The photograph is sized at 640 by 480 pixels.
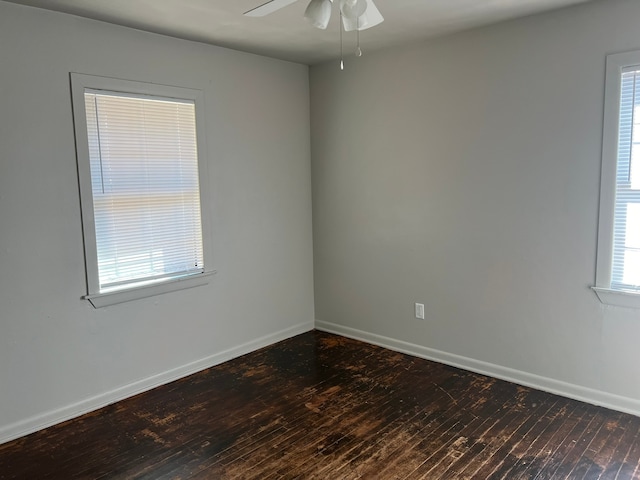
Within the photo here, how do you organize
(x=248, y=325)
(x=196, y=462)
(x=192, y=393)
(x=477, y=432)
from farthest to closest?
(x=248, y=325) < (x=192, y=393) < (x=477, y=432) < (x=196, y=462)

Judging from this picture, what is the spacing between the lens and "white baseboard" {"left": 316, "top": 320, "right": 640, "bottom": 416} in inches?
115

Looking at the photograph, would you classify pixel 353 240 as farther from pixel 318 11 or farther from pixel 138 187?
pixel 318 11

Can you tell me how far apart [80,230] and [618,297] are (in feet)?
11.1

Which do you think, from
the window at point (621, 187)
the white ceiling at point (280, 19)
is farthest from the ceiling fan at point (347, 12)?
the window at point (621, 187)

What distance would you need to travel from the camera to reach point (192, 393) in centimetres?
333

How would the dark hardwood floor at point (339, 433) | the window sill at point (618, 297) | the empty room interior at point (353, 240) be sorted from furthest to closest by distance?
the window sill at point (618, 297)
the empty room interior at point (353, 240)
the dark hardwood floor at point (339, 433)

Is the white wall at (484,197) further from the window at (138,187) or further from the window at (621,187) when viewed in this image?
the window at (138,187)

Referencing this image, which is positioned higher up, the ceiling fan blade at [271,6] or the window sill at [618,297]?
the ceiling fan blade at [271,6]

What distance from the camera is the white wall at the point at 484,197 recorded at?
2918 mm

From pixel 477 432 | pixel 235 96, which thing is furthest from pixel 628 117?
pixel 235 96

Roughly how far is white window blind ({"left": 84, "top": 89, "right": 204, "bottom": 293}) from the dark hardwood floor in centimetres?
94

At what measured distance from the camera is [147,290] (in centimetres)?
334

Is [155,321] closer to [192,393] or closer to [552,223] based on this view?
[192,393]

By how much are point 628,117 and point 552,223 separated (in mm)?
753
